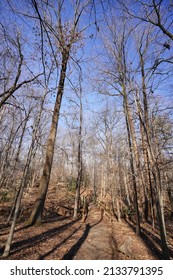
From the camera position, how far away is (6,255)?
3.60 meters

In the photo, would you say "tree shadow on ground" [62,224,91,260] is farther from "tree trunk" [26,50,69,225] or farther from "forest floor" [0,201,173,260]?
"tree trunk" [26,50,69,225]

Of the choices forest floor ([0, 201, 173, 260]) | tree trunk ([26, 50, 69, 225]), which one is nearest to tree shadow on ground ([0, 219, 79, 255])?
forest floor ([0, 201, 173, 260])

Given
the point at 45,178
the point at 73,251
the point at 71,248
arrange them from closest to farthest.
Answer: the point at 73,251, the point at 71,248, the point at 45,178

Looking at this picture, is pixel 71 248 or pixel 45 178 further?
pixel 45 178

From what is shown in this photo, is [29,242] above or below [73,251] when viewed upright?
above

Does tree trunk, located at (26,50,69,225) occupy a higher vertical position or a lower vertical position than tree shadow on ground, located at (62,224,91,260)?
higher

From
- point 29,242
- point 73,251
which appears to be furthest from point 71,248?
point 29,242

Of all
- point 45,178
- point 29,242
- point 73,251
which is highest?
point 45,178

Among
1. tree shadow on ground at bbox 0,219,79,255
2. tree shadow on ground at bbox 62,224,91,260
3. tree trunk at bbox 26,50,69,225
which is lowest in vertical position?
tree shadow on ground at bbox 62,224,91,260

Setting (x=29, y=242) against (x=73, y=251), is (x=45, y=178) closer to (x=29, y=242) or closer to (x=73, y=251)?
(x=29, y=242)

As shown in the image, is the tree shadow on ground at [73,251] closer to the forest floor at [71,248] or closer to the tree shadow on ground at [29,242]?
the forest floor at [71,248]

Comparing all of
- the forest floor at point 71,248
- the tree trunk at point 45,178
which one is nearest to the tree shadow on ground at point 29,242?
the forest floor at point 71,248

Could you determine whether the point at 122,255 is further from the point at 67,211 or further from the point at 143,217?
the point at 67,211
